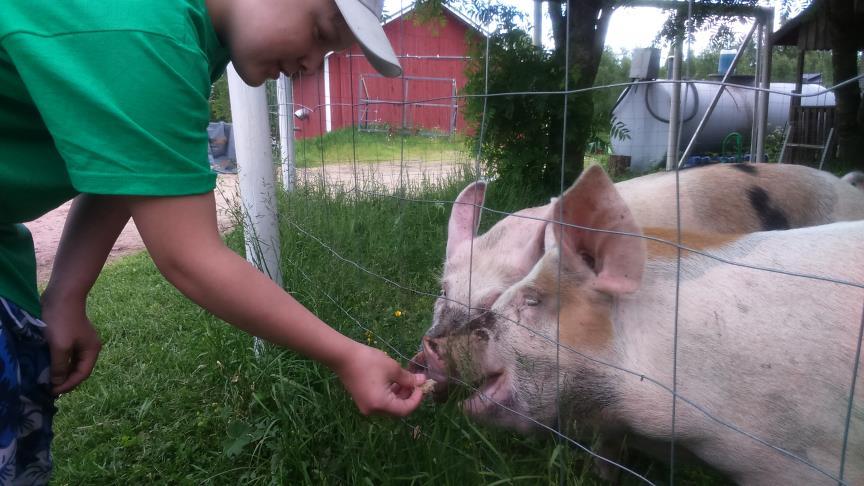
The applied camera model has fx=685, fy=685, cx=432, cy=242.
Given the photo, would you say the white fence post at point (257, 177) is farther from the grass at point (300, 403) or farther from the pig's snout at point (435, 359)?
the pig's snout at point (435, 359)

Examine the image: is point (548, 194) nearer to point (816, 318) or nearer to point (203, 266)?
point (816, 318)

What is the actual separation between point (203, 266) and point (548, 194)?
360 cm

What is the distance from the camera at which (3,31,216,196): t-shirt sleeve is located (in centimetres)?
101

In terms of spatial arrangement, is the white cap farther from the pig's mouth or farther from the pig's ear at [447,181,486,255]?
the pig's ear at [447,181,486,255]

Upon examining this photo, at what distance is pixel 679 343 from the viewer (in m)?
1.70

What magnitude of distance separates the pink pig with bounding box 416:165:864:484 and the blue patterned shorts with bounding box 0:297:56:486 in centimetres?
105

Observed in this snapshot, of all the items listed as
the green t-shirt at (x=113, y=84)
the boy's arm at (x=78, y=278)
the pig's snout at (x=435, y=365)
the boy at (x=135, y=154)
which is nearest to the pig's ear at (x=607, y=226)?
the pig's snout at (x=435, y=365)

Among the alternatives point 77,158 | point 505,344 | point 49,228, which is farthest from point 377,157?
point 49,228

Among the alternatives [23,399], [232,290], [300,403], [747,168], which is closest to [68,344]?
[23,399]

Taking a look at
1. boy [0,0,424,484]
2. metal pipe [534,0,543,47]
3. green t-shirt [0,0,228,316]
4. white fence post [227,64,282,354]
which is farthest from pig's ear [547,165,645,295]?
metal pipe [534,0,543,47]

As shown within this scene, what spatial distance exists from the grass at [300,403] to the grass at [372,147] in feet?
1.87

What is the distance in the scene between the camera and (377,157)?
4.80 metres

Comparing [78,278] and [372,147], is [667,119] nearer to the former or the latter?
[372,147]

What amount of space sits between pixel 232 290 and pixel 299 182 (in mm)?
3104
